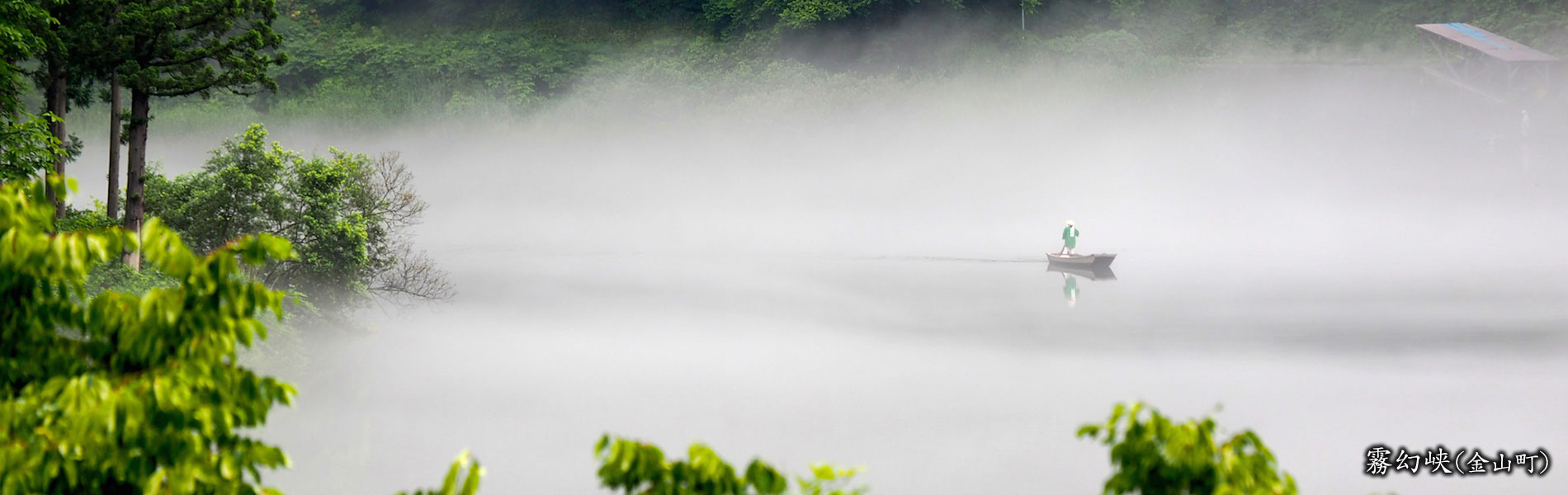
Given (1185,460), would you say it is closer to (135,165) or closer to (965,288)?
(135,165)

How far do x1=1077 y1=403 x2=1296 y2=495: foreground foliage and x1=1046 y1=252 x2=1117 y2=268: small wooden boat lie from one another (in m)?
35.1

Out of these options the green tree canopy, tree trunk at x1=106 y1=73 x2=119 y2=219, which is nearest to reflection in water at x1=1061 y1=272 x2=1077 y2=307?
the green tree canopy

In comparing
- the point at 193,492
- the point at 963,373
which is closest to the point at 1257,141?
the point at 963,373

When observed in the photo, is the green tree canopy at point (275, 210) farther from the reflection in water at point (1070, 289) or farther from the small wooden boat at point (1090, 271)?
the small wooden boat at point (1090, 271)

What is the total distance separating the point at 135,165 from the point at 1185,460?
78.5ft

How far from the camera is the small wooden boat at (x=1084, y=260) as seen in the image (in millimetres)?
39188

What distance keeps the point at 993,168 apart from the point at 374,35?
34960mm

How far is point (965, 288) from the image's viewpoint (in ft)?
138

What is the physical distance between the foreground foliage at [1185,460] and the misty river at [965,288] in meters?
9.65

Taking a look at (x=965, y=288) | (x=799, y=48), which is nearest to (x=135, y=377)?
(x=965, y=288)

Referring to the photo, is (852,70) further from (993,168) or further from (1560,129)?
(1560,129)

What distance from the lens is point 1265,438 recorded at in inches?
904

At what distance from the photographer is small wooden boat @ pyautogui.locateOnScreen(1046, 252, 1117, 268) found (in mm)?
39188

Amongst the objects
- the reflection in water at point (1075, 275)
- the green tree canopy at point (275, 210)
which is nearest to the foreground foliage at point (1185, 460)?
the green tree canopy at point (275, 210)
